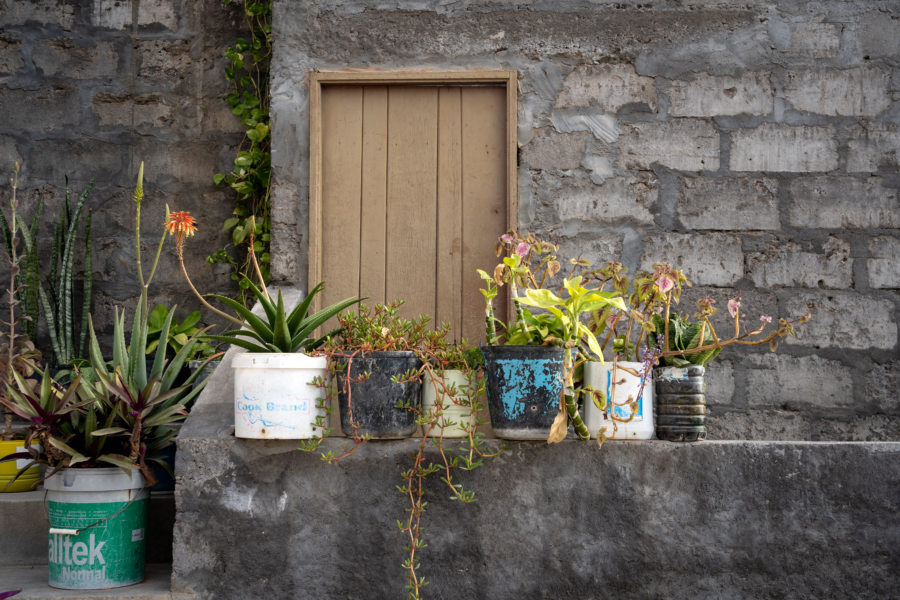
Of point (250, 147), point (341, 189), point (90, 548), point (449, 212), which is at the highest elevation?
point (250, 147)

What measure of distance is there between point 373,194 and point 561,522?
1.90 m

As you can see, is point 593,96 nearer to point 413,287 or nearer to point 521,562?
point 413,287

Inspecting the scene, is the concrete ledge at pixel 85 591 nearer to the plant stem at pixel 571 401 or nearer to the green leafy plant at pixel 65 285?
the plant stem at pixel 571 401

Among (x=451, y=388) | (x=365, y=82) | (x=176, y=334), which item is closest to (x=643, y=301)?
(x=451, y=388)

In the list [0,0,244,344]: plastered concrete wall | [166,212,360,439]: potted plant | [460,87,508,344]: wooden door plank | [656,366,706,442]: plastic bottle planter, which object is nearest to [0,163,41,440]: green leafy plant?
[0,0,244,344]: plastered concrete wall

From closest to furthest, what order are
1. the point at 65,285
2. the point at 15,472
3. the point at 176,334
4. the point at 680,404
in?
the point at 680,404 < the point at 15,472 < the point at 176,334 < the point at 65,285

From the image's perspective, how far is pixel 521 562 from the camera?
230 centimetres

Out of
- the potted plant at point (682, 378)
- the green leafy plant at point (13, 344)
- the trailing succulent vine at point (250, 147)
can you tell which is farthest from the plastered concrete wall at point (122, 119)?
the potted plant at point (682, 378)

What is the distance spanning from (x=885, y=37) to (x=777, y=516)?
7.98 feet

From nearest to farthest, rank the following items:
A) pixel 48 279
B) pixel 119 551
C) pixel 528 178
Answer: pixel 119 551
pixel 528 178
pixel 48 279

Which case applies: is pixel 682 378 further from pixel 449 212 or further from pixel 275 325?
pixel 449 212

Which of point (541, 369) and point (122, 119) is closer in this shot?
point (541, 369)

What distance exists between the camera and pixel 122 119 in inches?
168

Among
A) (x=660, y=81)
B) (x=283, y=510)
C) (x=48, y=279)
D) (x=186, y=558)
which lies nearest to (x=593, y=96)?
(x=660, y=81)
